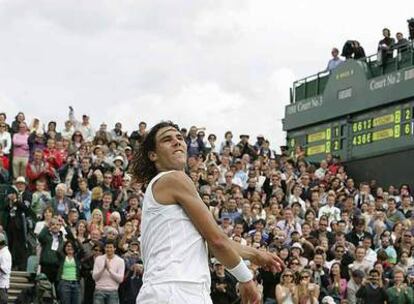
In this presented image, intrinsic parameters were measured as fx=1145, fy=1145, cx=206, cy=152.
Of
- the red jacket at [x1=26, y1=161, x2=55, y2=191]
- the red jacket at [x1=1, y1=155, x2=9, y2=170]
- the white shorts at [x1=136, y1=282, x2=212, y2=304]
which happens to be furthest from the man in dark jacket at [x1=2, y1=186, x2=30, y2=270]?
the white shorts at [x1=136, y1=282, x2=212, y2=304]

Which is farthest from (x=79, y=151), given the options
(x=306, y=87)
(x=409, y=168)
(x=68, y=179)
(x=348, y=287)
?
(x=306, y=87)

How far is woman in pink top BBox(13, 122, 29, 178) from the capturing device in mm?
21812

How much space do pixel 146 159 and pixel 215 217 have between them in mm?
14569

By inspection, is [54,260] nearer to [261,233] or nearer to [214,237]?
[261,233]

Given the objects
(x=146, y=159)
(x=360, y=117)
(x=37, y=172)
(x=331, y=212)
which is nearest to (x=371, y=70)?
(x=360, y=117)

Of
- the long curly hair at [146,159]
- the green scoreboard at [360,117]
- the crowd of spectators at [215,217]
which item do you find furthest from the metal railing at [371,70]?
the long curly hair at [146,159]

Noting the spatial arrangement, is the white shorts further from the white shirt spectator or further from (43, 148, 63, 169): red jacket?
the white shirt spectator

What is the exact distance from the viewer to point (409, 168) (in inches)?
1170

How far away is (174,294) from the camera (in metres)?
5.79

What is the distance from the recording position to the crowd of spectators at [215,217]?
18.1 metres

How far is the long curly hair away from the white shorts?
0.67m

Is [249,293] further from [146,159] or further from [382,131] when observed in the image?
[382,131]

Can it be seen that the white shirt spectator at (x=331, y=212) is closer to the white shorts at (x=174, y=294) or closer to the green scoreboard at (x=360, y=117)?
the green scoreboard at (x=360, y=117)

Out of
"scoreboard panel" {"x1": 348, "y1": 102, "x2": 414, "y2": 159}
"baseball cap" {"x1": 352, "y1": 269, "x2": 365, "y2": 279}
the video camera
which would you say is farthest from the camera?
the video camera
